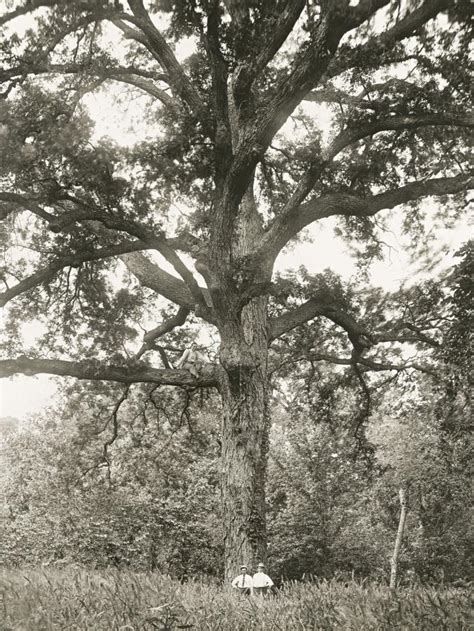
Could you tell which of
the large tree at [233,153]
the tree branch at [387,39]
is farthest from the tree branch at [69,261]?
the tree branch at [387,39]

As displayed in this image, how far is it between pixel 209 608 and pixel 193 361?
6.18 metres

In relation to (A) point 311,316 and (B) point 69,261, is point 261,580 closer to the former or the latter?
(A) point 311,316

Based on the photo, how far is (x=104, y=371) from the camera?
9367 mm

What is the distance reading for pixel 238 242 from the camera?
10719 mm

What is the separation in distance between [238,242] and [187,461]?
374 inches

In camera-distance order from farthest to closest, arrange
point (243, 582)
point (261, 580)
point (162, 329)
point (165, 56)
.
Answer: point (162, 329) < point (165, 56) < point (261, 580) < point (243, 582)

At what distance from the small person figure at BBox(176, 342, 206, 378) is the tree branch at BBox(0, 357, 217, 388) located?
0.09 m

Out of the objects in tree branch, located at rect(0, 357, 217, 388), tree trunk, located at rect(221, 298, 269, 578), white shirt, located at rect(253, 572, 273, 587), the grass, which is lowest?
white shirt, located at rect(253, 572, 273, 587)

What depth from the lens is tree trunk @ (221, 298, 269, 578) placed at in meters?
7.45

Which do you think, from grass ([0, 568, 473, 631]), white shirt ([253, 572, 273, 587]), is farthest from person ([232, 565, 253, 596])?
grass ([0, 568, 473, 631])

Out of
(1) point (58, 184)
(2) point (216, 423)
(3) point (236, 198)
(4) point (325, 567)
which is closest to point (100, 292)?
(1) point (58, 184)

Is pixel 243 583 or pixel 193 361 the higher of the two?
pixel 193 361

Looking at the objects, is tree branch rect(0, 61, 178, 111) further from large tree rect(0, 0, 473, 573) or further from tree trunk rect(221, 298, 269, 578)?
tree trunk rect(221, 298, 269, 578)

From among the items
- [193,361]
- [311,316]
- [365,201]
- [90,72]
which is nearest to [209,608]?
[193,361]
